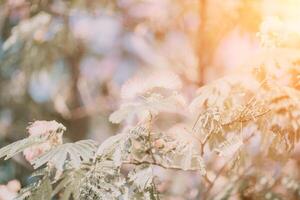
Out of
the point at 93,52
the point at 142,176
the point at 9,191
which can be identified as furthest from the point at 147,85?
the point at 93,52

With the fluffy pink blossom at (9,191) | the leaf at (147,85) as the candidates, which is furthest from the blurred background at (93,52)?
the leaf at (147,85)

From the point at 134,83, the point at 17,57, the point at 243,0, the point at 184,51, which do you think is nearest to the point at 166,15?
the point at 184,51

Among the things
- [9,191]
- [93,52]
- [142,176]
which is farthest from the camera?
[93,52]

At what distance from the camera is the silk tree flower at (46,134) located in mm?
1755

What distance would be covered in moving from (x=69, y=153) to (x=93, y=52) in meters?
2.33

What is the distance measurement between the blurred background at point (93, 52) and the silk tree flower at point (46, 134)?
1546mm

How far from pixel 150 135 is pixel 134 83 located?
8.2 inches

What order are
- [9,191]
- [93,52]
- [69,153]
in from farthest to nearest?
[93,52]
[9,191]
[69,153]

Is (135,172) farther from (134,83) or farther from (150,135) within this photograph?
(134,83)

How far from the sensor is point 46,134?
1771 millimetres

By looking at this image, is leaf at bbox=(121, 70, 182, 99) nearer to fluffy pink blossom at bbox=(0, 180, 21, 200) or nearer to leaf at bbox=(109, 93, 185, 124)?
leaf at bbox=(109, 93, 185, 124)

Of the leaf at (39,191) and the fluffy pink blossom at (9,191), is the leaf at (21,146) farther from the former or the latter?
the fluffy pink blossom at (9,191)

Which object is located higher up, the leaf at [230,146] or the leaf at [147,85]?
the leaf at [147,85]

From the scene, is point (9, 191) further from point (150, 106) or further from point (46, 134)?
point (150, 106)
